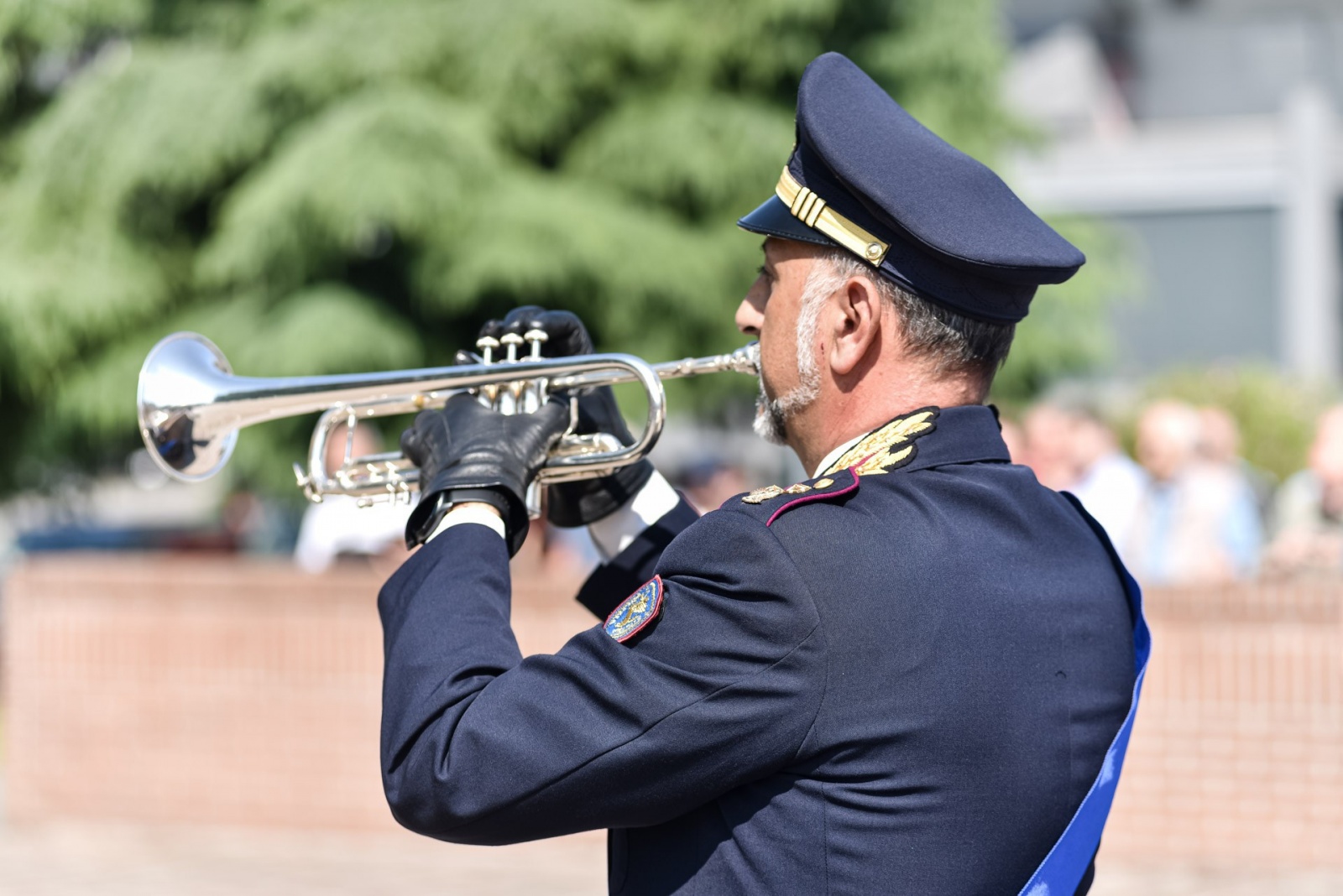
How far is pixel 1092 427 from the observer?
6367 millimetres

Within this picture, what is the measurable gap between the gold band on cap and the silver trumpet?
0.28 m

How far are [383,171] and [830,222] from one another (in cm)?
579

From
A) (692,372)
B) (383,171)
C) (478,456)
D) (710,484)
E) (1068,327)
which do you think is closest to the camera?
(478,456)

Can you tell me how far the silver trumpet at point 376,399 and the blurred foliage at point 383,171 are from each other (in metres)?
4.73

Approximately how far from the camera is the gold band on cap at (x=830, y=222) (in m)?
1.75

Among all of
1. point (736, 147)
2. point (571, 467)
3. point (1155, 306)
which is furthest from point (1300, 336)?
point (571, 467)

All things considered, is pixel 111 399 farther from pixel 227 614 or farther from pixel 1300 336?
pixel 1300 336

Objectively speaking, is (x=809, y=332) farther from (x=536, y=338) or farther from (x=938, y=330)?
(x=536, y=338)

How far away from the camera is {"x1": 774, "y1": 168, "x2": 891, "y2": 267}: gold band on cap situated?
175 centimetres

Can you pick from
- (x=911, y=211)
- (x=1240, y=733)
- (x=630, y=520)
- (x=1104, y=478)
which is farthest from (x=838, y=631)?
(x=1104, y=478)

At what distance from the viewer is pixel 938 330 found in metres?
1.78

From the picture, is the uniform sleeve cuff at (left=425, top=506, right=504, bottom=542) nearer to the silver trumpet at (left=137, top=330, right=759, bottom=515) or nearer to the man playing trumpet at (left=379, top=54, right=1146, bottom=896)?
the man playing trumpet at (left=379, top=54, right=1146, bottom=896)

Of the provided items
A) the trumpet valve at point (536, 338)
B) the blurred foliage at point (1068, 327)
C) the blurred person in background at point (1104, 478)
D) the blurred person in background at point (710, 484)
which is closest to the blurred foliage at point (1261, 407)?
the blurred person in background at point (710, 484)

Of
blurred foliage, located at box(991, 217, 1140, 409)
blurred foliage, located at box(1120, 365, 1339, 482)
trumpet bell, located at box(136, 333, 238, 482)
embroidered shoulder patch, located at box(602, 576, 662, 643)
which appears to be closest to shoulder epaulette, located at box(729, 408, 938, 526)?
embroidered shoulder patch, located at box(602, 576, 662, 643)
